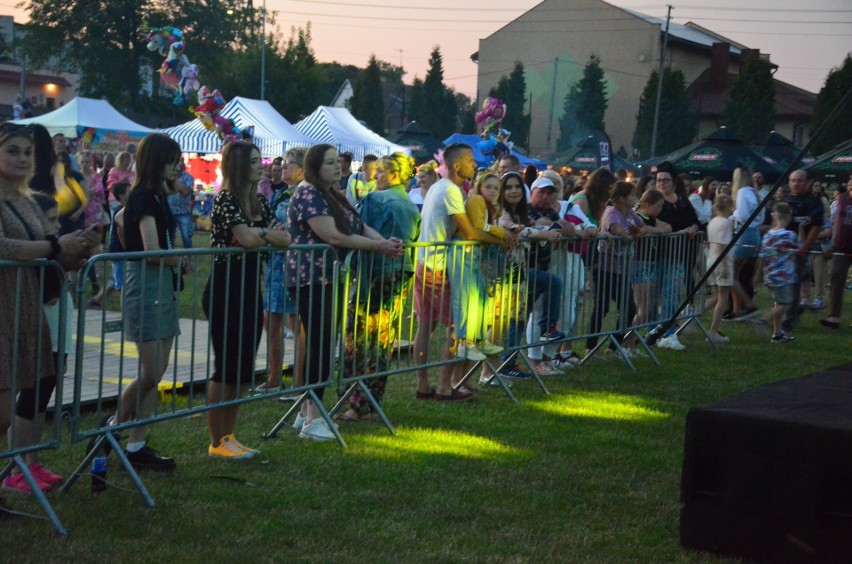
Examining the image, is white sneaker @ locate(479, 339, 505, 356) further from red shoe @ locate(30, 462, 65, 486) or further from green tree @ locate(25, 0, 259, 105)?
green tree @ locate(25, 0, 259, 105)

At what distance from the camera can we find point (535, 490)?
6.02 metres

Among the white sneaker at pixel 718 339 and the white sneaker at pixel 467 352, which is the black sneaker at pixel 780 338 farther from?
the white sneaker at pixel 467 352

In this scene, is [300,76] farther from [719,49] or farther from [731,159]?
[731,159]

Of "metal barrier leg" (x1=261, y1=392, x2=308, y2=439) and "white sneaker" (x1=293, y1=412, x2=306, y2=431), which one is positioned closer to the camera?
"metal barrier leg" (x1=261, y1=392, x2=308, y2=439)

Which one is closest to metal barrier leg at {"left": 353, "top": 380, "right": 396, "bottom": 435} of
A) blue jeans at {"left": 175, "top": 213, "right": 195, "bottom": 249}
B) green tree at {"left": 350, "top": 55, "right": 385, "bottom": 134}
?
blue jeans at {"left": 175, "top": 213, "right": 195, "bottom": 249}

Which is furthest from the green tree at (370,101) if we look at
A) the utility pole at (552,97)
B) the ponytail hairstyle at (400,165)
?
the ponytail hairstyle at (400,165)

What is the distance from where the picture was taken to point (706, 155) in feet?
95.0

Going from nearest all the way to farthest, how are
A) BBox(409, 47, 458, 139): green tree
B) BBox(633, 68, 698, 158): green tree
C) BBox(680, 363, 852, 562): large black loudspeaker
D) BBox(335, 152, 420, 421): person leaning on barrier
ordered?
BBox(680, 363, 852, 562): large black loudspeaker, BBox(335, 152, 420, 421): person leaning on barrier, BBox(633, 68, 698, 158): green tree, BBox(409, 47, 458, 139): green tree

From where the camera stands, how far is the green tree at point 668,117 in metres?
64.7

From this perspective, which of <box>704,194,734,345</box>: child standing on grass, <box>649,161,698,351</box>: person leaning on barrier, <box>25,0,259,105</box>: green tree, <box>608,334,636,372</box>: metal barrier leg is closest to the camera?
<box>608,334,636,372</box>: metal barrier leg

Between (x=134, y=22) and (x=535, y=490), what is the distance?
73866mm

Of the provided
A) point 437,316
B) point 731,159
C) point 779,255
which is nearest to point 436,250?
point 437,316

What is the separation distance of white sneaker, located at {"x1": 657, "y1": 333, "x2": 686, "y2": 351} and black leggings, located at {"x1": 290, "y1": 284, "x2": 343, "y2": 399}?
19.8 feet

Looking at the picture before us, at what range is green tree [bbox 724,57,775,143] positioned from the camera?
6347cm
